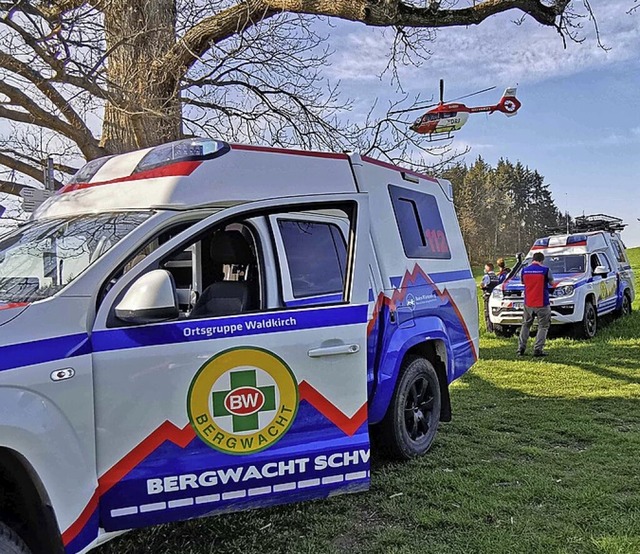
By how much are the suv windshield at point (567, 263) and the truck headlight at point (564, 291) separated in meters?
1.09

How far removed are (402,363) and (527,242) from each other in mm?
68397

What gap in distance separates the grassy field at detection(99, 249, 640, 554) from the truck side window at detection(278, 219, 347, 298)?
1.49 meters

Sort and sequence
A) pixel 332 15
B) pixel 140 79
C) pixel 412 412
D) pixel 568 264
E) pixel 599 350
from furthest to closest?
pixel 568 264, pixel 599 350, pixel 332 15, pixel 140 79, pixel 412 412

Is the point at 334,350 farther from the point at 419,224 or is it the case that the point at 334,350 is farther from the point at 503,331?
the point at 503,331

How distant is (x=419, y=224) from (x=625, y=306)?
11957 mm

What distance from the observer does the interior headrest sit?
4027mm

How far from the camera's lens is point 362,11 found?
7148 mm

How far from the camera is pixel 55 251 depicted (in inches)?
127

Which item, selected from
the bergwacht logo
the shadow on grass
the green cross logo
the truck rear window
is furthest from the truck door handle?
the shadow on grass

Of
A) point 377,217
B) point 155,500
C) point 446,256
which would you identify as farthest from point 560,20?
point 155,500

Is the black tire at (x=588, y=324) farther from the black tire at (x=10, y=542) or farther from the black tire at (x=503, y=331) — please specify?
the black tire at (x=10, y=542)

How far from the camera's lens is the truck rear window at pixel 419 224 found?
5035 mm

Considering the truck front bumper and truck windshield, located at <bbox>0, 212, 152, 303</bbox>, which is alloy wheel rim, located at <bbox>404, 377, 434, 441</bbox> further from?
the truck front bumper

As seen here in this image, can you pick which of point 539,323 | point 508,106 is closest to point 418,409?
point 539,323
